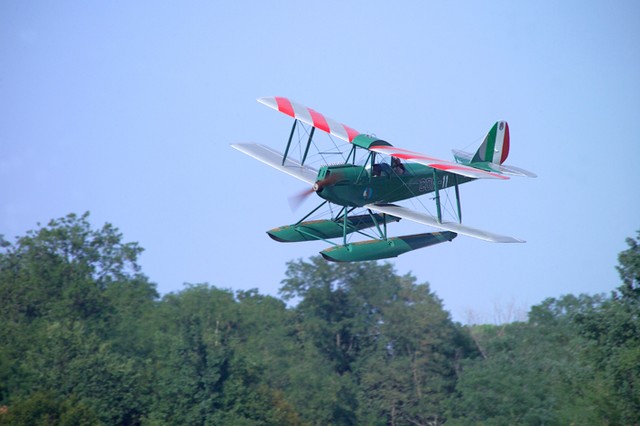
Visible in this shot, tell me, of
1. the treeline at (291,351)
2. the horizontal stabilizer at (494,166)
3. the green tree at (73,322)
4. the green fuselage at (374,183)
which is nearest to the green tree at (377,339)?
the treeline at (291,351)

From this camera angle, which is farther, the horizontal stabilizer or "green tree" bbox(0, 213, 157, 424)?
"green tree" bbox(0, 213, 157, 424)

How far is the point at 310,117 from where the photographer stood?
2245cm

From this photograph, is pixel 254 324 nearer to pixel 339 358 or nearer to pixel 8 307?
pixel 339 358

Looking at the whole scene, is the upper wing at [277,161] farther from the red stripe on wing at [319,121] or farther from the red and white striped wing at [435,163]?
the red and white striped wing at [435,163]

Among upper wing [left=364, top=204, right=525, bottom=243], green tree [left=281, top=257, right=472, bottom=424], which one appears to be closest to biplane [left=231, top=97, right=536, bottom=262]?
upper wing [left=364, top=204, right=525, bottom=243]

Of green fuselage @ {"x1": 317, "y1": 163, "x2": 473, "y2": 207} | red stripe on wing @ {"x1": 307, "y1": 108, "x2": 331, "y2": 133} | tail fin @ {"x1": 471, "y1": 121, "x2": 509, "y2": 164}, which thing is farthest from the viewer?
tail fin @ {"x1": 471, "y1": 121, "x2": 509, "y2": 164}

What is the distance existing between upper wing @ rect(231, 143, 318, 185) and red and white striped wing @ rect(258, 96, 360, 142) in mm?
1215

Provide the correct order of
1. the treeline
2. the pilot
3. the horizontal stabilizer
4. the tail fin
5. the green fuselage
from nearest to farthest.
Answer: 1. the green fuselage
2. the pilot
3. the horizontal stabilizer
4. the tail fin
5. the treeline

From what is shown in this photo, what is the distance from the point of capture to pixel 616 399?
29250 millimetres

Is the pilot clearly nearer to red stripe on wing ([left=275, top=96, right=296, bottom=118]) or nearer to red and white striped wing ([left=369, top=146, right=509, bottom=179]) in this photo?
red and white striped wing ([left=369, top=146, right=509, bottom=179])

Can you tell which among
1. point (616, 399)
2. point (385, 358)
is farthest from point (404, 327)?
point (616, 399)

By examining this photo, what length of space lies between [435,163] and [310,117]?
3.97m

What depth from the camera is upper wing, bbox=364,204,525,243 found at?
19.6 metres

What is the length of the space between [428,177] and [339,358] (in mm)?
33363
